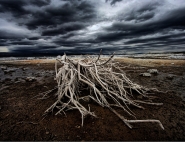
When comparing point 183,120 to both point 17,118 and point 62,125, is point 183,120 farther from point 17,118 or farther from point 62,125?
point 17,118

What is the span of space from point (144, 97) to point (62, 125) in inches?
97.5

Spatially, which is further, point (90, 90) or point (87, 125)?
point (90, 90)

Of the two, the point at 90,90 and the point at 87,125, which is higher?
the point at 90,90

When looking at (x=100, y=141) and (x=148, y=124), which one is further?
(x=148, y=124)

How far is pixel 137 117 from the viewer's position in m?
2.67

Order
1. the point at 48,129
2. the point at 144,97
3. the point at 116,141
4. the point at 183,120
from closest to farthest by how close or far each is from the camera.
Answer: the point at 116,141 → the point at 48,129 → the point at 183,120 → the point at 144,97

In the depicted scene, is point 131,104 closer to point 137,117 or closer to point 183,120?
point 137,117

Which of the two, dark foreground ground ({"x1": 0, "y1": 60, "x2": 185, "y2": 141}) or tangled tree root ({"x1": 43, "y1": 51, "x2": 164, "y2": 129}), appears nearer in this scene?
dark foreground ground ({"x1": 0, "y1": 60, "x2": 185, "y2": 141})

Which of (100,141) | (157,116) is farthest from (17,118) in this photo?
(157,116)

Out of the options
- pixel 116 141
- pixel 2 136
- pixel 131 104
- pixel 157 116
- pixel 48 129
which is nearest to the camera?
pixel 116 141

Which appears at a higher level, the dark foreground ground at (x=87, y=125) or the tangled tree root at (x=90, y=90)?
the tangled tree root at (x=90, y=90)

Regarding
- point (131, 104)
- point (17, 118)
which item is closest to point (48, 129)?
point (17, 118)

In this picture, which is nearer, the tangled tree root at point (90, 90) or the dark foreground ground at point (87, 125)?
the dark foreground ground at point (87, 125)

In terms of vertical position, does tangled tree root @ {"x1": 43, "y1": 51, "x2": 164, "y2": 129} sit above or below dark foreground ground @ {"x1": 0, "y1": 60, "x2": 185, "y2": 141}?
above
